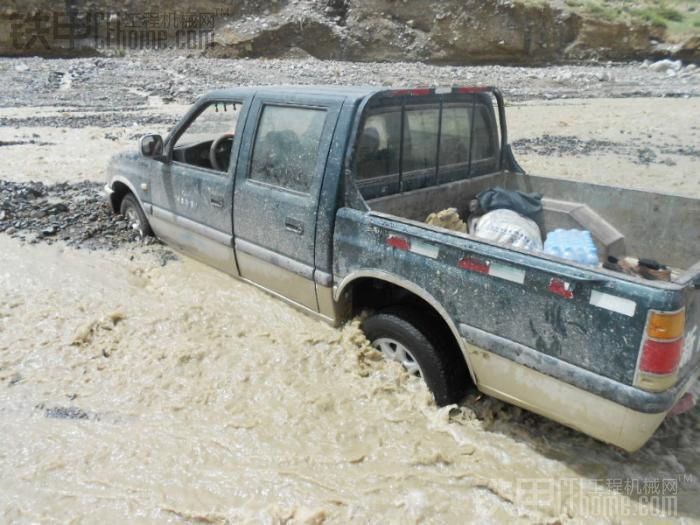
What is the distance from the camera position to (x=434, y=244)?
3453 millimetres

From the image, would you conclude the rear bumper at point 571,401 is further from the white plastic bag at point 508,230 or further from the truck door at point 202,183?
the truck door at point 202,183

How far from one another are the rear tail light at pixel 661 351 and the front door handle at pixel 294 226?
2.43 metres

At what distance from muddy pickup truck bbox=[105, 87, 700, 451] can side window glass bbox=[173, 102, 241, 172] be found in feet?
0.06

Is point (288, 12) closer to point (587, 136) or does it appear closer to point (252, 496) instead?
point (587, 136)

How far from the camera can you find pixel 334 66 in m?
28.2

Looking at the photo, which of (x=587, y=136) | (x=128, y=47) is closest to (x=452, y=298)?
(x=587, y=136)

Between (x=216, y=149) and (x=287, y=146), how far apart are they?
1254 millimetres

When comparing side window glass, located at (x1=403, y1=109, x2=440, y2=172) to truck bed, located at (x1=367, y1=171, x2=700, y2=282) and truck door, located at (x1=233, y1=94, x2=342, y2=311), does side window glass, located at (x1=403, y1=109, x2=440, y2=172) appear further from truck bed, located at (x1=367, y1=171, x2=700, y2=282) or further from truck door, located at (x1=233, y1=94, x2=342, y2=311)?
truck door, located at (x1=233, y1=94, x2=342, y2=311)

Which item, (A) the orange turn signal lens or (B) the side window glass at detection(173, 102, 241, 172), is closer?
(A) the orange turn signal lens

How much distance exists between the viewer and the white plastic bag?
155 inches

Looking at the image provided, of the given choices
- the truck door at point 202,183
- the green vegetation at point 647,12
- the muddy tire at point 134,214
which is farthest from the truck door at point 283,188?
the green vegetation at point 647,12

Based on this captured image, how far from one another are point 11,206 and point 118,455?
5.61m

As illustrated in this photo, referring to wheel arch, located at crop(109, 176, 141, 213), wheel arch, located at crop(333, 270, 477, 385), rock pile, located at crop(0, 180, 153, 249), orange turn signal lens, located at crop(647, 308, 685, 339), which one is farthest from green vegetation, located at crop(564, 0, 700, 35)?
orange turn signal lens, located at crop(647, 308, 685, 339)

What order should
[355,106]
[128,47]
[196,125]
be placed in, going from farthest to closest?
[128,47] → [196,125] → [355,106]
